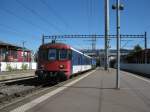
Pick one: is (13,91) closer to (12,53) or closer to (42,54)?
(42,54)

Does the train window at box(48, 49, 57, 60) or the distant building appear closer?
the train window at box(48, 49, 57, 60)

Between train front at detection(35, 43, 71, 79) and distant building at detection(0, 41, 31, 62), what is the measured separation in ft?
67.1

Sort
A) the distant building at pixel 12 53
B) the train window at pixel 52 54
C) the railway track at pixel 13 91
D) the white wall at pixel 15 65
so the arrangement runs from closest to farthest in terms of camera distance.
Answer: the railway track at pixel 13 91 → the train window at pixel 52 54 → the white wall at pixel 15 65 → the distant building at pixel 12 53

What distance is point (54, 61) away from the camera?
78.0 ft

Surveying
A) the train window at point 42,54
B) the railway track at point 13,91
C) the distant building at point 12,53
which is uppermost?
the distant building at point 12,53

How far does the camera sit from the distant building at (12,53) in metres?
46.8

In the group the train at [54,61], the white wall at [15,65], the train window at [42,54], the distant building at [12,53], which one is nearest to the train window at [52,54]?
the train at [54,61]

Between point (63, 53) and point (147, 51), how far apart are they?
3310cm

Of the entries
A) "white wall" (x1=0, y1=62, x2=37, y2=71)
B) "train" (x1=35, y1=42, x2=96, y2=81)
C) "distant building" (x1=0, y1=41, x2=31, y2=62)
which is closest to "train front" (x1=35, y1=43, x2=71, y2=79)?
"train" (x1=35, y1=42, x2=96, y2=81)

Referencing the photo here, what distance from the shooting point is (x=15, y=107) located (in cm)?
1117

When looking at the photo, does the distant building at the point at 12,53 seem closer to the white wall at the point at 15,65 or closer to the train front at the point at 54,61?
the white wall at the point at 15,65

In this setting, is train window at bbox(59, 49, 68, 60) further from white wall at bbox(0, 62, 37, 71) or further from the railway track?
white wall at bbox(0, 62, 37, 71)

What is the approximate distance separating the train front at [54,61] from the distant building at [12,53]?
20463 millimetres

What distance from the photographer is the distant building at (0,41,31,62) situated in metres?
46.8
